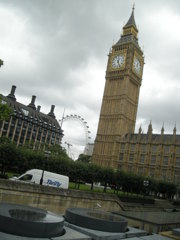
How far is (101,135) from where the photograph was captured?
315 ft

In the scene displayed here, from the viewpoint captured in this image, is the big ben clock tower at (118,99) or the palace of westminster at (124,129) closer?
the palace of westminster at (124,129)

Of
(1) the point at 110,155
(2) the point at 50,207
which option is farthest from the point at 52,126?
(2) the point at 50,207

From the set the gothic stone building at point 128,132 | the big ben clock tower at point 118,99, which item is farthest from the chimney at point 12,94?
the big ben clock tower at point 118,99

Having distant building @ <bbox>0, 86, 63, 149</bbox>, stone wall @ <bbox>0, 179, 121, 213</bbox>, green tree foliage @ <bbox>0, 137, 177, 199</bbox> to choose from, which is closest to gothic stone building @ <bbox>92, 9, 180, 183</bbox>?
distant building @ <bbox>0, 86, 63, 149</bbox>

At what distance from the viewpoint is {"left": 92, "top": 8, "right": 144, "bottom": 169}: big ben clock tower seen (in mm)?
92875

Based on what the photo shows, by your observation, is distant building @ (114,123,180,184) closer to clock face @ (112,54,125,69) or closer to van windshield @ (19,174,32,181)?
clock face @ (112,54,125,69)

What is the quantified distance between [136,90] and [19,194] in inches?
3356

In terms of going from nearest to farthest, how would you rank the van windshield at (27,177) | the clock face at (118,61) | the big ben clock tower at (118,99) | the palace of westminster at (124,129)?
the van windshield at (27,177), the palace of westminster at (124,129), the big ben clock tower at (118,99), the clock face at (118,61)

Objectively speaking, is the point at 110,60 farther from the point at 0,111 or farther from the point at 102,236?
the point at 102,236

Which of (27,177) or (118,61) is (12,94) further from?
(27,177)

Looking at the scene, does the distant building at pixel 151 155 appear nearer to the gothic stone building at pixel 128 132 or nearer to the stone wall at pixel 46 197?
the gothic stone building at pixel 128 132

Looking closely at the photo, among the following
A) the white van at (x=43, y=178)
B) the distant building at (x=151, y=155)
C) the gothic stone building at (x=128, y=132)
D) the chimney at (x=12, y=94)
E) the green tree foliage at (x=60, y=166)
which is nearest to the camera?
the white van at (x=43, y=178)

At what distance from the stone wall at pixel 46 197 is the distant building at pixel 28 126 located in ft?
221

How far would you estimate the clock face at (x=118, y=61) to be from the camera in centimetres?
9816
